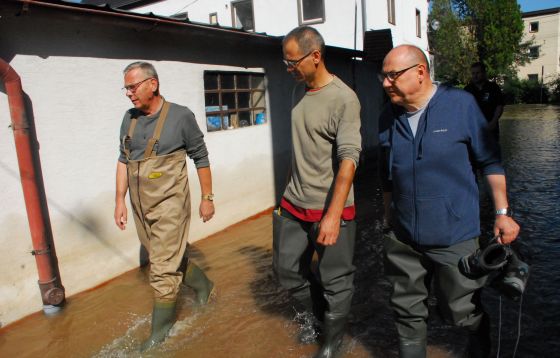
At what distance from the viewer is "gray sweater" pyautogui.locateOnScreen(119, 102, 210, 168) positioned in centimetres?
338

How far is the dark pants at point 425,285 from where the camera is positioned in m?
2.44

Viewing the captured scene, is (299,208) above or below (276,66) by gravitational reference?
below

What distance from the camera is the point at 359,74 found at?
37.1 feet

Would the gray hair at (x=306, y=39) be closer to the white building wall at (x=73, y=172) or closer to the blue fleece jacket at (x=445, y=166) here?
the blue fleece jacket at (x=445, y=166)

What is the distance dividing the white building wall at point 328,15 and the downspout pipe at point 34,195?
34.0 feet

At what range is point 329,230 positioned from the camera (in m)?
2.60

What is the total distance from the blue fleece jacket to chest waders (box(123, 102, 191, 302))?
171cm

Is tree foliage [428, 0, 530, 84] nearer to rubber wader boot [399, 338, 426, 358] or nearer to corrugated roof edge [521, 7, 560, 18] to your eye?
corrugated roof edge [521, 7, 560, 18]

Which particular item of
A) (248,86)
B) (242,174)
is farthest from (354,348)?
(248,86)

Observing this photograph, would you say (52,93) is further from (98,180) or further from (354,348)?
(354,348)

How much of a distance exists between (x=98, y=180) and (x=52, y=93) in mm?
955

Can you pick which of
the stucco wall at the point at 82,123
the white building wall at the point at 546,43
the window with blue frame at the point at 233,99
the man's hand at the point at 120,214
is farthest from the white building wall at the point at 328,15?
the white building wall at the point at 546,43

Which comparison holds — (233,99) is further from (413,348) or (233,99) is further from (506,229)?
(506,229)

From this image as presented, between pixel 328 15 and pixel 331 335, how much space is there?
1332 centimetres
